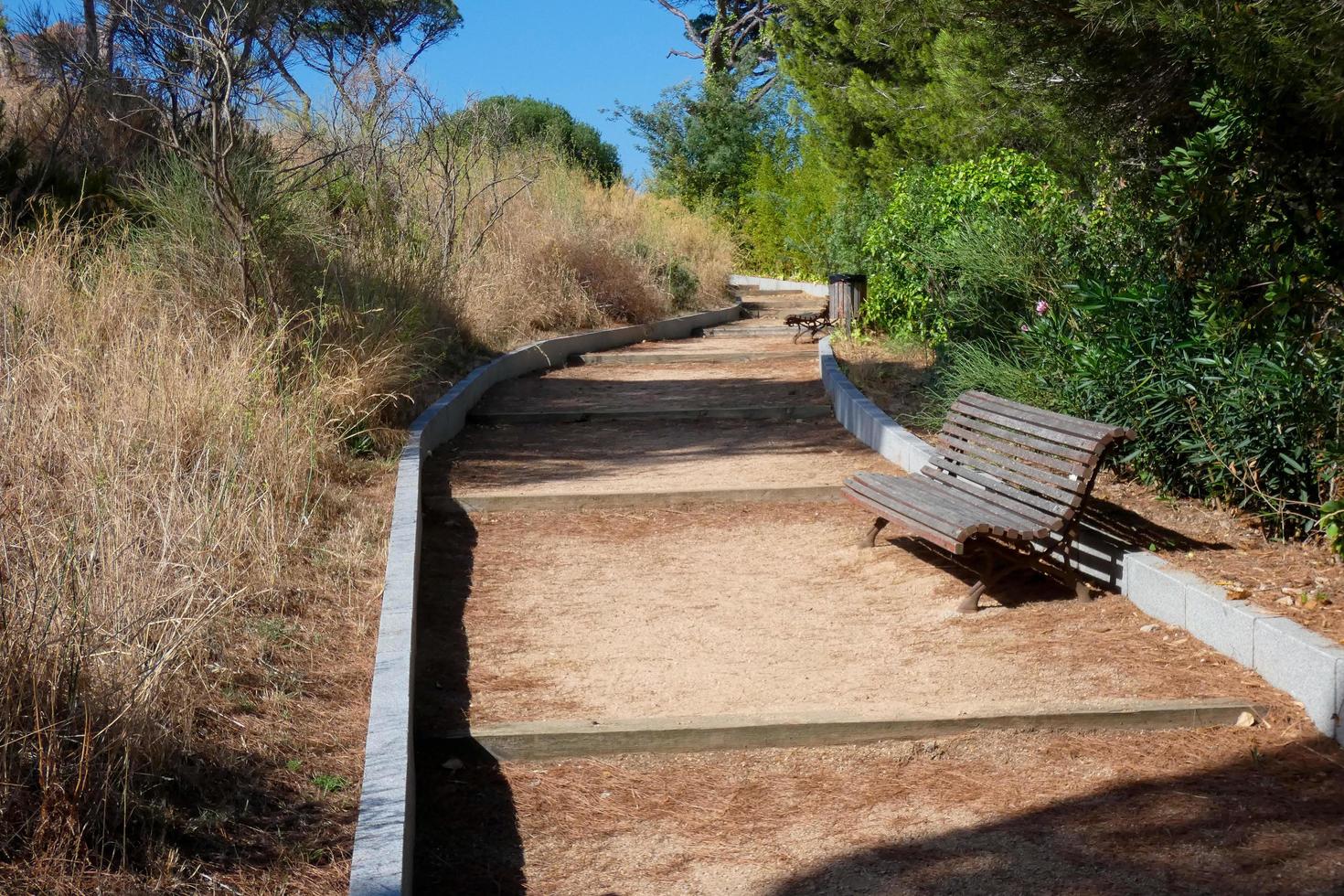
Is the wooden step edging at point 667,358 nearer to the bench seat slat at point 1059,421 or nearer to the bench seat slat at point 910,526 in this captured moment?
the bench seat slat at point 1059,421

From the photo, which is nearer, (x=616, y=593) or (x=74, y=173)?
(x=616, y=593)

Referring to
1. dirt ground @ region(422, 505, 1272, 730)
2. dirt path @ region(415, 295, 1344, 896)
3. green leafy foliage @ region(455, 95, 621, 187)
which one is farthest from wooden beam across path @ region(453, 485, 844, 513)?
green leafy foliage @ region(455, 95, 621, 187)

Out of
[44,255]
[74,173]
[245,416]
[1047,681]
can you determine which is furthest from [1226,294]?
[74,173]

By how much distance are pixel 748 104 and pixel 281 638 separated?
26.7 meters

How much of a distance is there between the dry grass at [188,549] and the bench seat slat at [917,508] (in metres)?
2.61

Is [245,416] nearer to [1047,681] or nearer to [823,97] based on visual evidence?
[1047,681]

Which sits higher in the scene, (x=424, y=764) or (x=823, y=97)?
(x=823, y=97)

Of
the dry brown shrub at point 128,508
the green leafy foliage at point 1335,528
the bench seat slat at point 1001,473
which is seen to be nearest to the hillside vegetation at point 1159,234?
the green leafy foliage at point 1335,528

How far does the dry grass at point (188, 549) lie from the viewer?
3.42m

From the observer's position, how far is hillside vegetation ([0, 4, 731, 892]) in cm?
347

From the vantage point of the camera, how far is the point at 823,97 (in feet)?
58.3

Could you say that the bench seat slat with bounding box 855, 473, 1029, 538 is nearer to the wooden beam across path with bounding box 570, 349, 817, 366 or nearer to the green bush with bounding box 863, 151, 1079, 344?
the green bush with bounding box 863, 151, 1079, 344

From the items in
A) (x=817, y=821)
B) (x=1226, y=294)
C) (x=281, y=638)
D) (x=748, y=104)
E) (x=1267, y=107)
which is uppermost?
(x=748, y=104)

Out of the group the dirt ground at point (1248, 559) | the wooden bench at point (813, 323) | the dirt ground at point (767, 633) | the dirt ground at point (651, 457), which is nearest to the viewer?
the dirt ground at point (767, 633)
